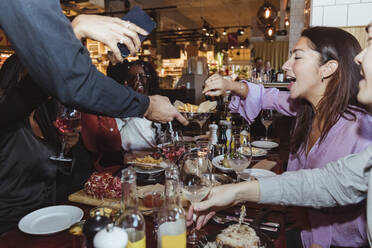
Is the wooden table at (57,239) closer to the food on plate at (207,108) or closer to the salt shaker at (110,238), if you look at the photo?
the salt shaker at (110,238)

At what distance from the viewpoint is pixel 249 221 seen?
1174mm

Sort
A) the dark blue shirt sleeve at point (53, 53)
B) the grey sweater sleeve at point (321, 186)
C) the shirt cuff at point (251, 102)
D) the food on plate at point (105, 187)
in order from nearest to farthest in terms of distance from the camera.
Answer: the dark blue shirt sleeve at point (53, 53) → the grey sweater sleeve at point (321, 186) → the food on plate at point (105, 187) → the shirt cuff at point (251, 102)

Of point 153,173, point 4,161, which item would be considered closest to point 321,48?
point 153,173

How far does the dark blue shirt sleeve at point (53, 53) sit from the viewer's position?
907 mm

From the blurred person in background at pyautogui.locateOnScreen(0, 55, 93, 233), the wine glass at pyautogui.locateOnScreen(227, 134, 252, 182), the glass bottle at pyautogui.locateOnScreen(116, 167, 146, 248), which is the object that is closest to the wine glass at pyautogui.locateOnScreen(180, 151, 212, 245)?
the glass bottle at pyautogui.locateOnScreen(116, 167, 146, 248)

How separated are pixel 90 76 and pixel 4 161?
106 centimetres

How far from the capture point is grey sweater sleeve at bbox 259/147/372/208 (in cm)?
120

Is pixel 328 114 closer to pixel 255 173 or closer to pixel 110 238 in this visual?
pixel 255 173

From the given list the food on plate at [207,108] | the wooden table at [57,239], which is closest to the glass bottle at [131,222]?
the wooden table at [57,239]

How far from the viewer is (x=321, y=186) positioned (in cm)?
126

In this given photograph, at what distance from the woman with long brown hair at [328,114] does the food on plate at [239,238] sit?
704 millimetres

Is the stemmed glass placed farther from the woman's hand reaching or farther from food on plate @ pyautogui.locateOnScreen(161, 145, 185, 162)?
the woman's hand reaching

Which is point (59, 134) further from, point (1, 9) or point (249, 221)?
point (249, 221)

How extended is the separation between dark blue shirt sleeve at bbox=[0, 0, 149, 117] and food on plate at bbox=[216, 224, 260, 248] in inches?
27.5
